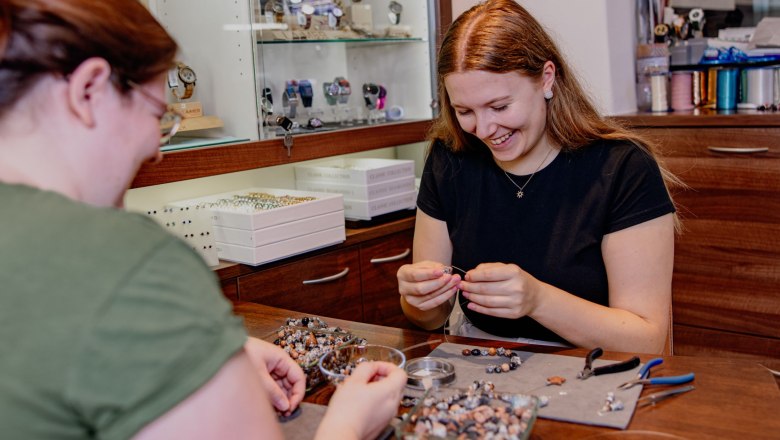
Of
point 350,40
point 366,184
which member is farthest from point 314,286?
point 350,40

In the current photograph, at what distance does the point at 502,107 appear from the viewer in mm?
1761

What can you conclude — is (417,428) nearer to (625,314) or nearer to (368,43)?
(625,314)

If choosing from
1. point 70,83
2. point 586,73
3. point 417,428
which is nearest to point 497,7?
point 417,428

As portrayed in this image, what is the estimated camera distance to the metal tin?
4.45ft

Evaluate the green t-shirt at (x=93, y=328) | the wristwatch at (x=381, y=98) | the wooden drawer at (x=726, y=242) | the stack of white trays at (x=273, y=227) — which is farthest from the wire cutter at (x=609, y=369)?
the wristwatch at (x=381, y=98)

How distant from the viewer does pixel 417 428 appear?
1087 mm

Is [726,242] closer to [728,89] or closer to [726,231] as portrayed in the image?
[726,231]

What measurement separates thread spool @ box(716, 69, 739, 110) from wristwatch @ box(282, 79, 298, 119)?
170 cm

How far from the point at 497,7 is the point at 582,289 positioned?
2.24 ft

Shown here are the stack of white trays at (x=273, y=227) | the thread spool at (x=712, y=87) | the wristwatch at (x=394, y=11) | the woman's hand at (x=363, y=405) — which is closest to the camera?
the woman's hand at (x=363, y=405)

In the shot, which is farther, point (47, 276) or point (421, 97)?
point (421, 97)

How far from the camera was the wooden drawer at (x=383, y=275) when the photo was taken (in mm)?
2715

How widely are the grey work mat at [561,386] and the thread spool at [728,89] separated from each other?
6.88 ft

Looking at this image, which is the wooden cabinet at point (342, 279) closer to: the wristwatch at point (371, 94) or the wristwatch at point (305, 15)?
the wristwatch at point (371, 94)
